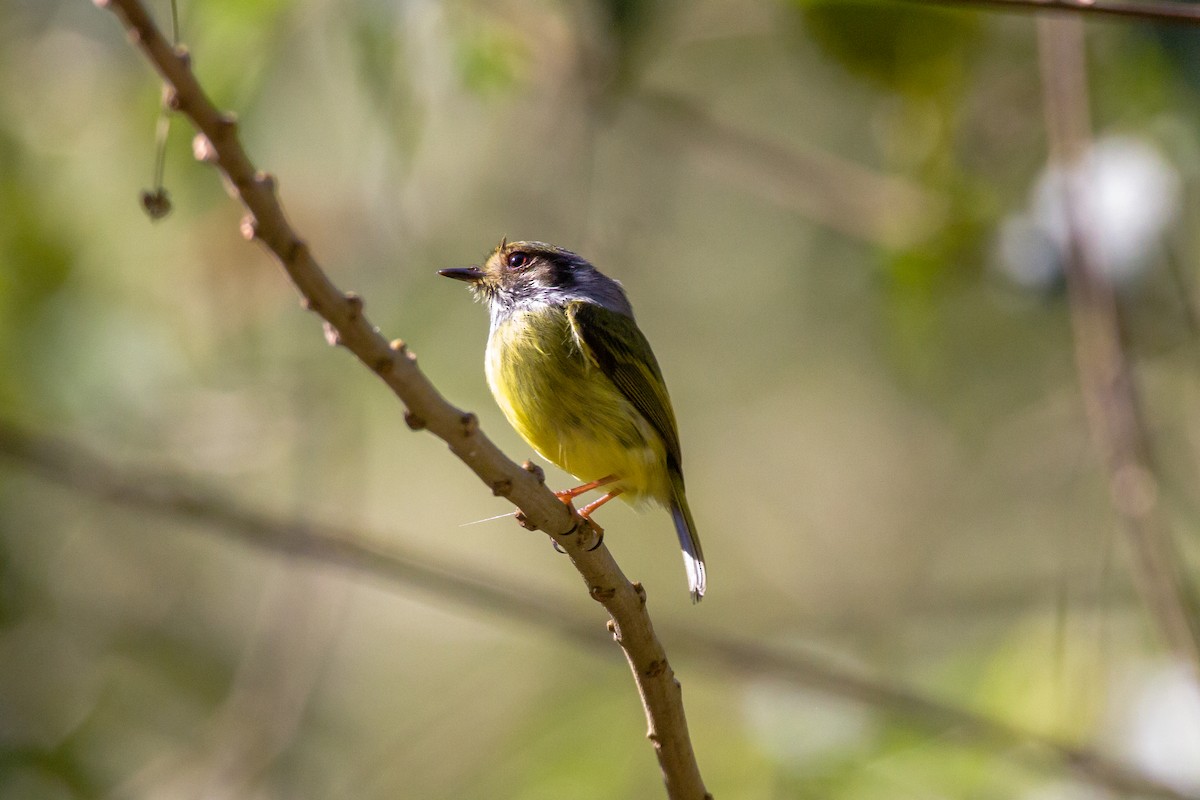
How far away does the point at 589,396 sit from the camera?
3.54 metres

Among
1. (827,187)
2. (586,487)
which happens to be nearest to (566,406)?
(586,487)

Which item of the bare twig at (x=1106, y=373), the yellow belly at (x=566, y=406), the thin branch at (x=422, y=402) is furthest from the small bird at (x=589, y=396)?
the bare twig at (x=1106, y=373)

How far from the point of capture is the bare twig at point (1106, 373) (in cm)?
350

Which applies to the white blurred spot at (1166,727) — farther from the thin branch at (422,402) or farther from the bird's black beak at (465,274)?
the bird's black beak at (465,274)

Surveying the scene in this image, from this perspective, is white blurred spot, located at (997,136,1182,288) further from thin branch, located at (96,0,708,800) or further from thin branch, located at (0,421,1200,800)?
thin branch, located at (96,0,708,800)

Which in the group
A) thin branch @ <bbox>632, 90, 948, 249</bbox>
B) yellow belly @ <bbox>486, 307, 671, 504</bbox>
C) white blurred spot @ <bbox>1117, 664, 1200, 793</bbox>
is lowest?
white blurred spot @ <bbox>1117, 664, 1200, 793</bbox>

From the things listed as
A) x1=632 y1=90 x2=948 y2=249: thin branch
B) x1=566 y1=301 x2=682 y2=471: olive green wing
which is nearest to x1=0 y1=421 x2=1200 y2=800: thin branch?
x1=566 y1=301 x2=682 y2=471: olive green wing

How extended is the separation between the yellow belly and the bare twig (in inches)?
54.6

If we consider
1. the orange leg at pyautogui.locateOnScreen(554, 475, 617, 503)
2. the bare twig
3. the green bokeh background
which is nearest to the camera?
the orange leg at pyautogui.locateOnScreen(554, 475, 617, 503)

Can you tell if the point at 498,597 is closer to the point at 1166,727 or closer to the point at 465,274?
the point at 465,274

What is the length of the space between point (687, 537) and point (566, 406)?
604mm

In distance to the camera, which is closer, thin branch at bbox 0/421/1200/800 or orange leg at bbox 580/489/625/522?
orange leg at bbox 580/489/625/522

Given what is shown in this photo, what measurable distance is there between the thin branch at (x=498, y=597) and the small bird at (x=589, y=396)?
1.29 feet

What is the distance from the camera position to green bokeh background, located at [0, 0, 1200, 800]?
4328mm
